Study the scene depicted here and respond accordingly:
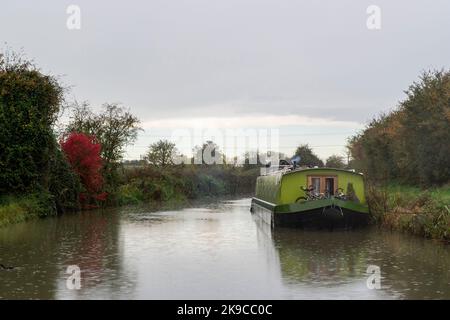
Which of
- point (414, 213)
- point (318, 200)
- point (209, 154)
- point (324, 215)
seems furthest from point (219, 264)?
point (209, 154)

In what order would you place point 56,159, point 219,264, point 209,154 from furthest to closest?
point 209,154 < point 56,159 < point 219,264

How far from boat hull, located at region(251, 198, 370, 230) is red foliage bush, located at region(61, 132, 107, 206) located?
17.4 metres

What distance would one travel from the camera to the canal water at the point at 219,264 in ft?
38.1

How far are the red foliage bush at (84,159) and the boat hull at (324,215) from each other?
1745cm

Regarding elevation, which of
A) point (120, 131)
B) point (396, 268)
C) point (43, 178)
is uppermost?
point (120, 131)

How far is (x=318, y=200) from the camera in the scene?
74.4ft

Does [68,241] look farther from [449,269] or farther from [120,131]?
[120,131]

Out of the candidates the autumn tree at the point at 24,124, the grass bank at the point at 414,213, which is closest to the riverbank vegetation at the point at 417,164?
the grass bank at the point at 414,213

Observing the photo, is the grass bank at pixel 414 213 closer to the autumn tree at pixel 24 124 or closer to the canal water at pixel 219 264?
the canal water at pixel 219 264

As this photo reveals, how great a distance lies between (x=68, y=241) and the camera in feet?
67.2

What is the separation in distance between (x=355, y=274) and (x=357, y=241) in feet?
21.6

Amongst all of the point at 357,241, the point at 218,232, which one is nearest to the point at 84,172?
the point at 218,232

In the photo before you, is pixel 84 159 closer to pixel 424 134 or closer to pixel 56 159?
pixel 56 159

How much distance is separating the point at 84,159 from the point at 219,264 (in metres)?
24.3
